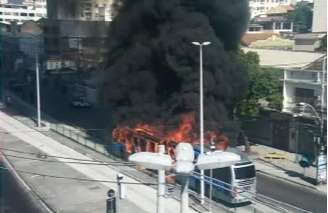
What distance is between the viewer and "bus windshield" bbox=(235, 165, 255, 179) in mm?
18969

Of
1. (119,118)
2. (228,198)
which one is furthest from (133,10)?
(228,198)

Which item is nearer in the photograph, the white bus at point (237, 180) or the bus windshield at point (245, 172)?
the white bus at point (237, 180)

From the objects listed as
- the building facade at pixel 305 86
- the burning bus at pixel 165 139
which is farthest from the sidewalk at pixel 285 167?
the building facade at pixel 305 86

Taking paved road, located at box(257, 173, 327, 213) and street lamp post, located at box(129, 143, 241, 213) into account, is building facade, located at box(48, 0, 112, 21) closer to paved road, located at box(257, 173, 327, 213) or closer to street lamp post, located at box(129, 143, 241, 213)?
paved road, located at box(257, 173, 327, 213)

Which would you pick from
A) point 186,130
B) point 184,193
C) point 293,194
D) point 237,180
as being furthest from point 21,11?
point 184,193

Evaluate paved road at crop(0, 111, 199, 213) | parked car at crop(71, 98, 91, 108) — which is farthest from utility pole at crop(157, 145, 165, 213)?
parked car at crop(71, 98, 91, 108)

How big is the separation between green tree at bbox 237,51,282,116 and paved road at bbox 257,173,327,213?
5.87m

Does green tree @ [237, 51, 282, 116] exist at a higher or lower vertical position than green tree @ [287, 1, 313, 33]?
lower

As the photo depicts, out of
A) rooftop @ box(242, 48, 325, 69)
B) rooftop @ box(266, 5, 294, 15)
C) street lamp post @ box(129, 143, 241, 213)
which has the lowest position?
A: street lamp post @ box(129, 143, 241, 213)

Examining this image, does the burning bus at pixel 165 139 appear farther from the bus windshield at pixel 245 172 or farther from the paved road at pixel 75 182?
the paved road at pixel 75 182

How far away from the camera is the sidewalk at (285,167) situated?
23.1 meters

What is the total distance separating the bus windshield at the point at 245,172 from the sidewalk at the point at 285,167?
13.4 feet

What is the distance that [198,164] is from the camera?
318 inches

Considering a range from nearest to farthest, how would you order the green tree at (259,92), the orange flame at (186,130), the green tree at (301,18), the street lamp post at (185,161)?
the street lamp post at (185,161) < the orange flame at (186,130) < the green tree at (259,92) < the green tree at (301,18)
